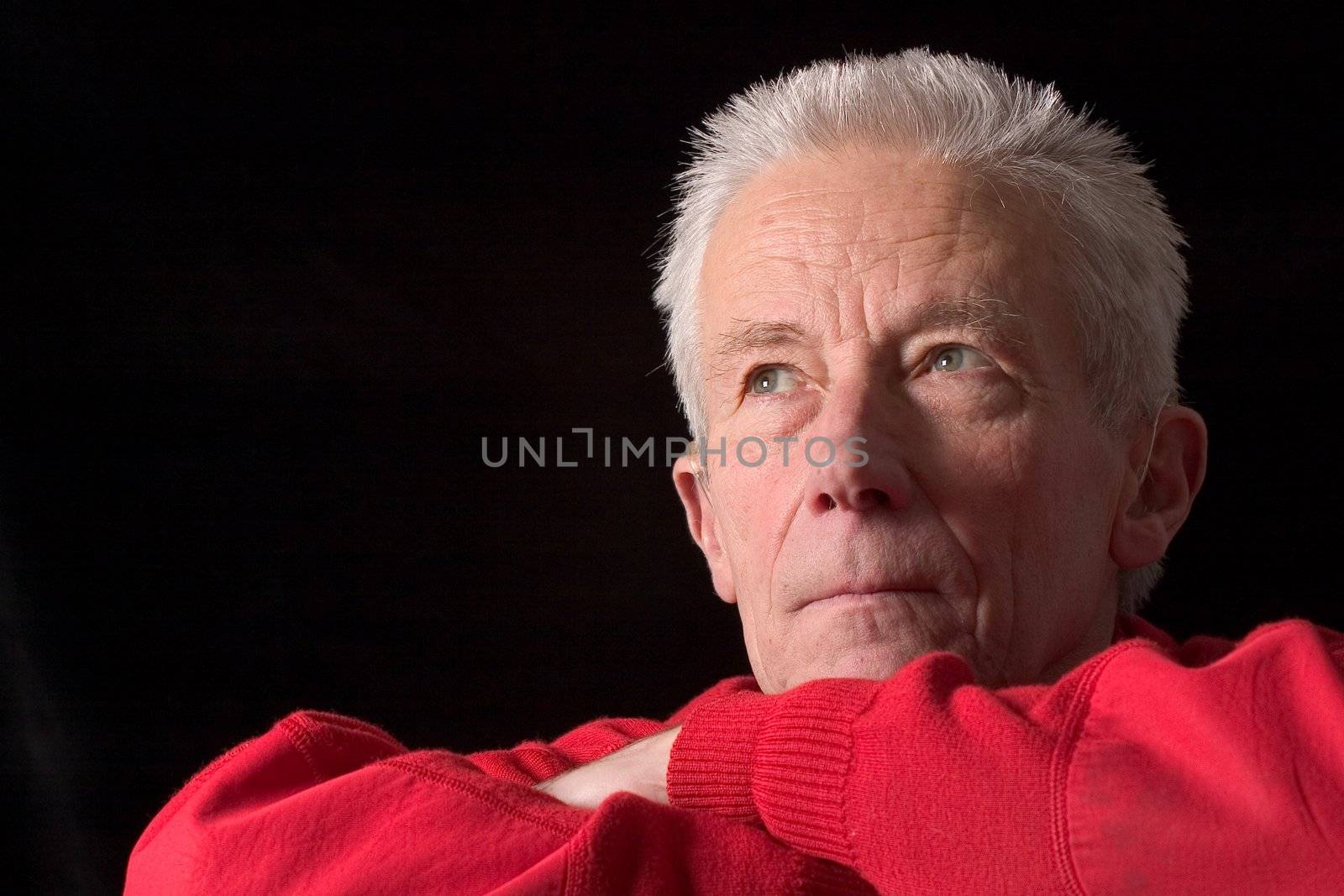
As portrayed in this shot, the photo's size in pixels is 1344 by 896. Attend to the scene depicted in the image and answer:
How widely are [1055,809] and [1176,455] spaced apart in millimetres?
817

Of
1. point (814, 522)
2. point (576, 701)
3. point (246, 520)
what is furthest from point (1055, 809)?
point (246, 520)

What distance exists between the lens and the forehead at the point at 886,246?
153 cm

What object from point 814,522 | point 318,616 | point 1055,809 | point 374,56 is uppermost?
point 374,56

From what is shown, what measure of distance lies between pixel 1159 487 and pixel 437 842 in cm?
98

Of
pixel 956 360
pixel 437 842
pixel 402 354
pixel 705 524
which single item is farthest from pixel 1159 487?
pixel 402 354

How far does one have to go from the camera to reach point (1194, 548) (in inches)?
90.8

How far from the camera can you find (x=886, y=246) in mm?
1549

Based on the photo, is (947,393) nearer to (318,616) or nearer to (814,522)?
(814,522)

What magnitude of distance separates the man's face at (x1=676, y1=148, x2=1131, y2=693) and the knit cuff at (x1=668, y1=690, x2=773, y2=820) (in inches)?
7.2

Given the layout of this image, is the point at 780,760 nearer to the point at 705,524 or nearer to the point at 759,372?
the point at 759,372

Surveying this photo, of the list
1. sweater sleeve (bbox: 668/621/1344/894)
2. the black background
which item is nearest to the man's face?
sweater sleeve (bbox: 668/621/1344/894)

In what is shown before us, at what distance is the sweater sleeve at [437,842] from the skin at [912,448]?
0.11m

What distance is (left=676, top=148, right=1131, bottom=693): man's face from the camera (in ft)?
4.68

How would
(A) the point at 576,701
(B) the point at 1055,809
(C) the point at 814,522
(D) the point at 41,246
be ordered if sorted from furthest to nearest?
(A) the point at 576,701, (D) the point at 41,246, (C) the point at 814,522, (B) the point at 1055,809
